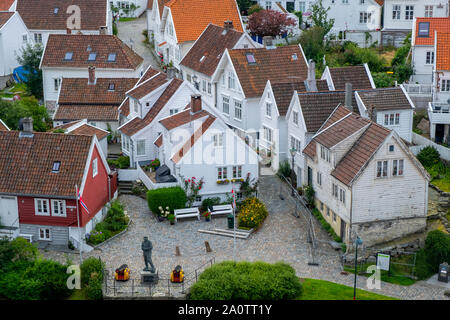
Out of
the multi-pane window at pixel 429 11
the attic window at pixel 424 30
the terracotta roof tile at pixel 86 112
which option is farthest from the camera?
the multi-pane window at pixel 429 11

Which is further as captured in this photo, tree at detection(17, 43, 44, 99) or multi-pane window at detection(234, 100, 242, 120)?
tree at detection(17, 43, 44, 99)

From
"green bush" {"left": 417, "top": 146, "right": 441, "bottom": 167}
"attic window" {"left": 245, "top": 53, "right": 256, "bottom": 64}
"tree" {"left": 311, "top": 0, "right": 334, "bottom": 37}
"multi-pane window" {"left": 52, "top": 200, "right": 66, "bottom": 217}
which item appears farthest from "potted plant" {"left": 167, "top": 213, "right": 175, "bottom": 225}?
"tree" {"left": 311, "top": 0, "right": 334, "bottom": 37}

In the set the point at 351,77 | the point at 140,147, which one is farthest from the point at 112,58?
the point at 351,77

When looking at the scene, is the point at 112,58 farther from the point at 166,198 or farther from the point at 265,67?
the point at 166,198

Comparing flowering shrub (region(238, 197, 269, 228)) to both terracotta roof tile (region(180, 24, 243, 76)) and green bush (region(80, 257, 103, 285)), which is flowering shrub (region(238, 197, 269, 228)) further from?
terracotta roof tile (region(180, 24, 243, 76))

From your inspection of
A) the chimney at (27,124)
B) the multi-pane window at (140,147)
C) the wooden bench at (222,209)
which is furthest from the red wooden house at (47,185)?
the multi-pane window at (140,147)

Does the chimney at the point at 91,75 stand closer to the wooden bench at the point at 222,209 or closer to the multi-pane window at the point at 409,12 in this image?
the wooden bench at the point at 222,209
